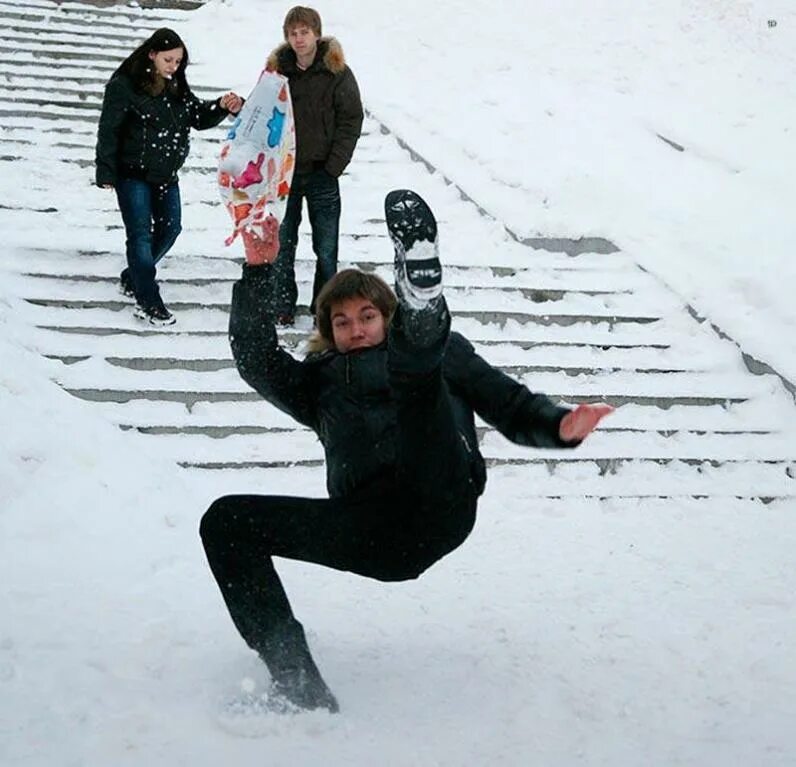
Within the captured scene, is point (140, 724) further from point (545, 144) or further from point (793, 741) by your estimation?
point (545, 144)

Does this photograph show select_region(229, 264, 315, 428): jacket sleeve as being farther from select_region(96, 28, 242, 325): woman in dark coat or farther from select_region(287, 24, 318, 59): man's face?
select_region(287, 24, 318, 59): man's face

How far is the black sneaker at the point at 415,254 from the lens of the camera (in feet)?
8.22

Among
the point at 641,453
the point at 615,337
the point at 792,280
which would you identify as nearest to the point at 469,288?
the point at 615,337

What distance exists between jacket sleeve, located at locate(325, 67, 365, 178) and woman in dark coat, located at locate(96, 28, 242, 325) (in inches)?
22.4

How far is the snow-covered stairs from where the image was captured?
18.2ft

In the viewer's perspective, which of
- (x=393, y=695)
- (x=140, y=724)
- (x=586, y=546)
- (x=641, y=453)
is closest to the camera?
(x=140, y=724)

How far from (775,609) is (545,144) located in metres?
7.30

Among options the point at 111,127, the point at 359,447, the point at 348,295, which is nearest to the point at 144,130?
the point at 111,127

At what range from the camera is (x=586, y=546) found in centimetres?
487

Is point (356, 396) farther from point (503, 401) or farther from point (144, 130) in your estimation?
point (144, 130)

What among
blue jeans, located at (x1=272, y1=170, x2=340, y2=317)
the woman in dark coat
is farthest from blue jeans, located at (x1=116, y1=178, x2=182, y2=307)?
blue jeans, located at (x1=272, y1=170, x2=340, y2=317)

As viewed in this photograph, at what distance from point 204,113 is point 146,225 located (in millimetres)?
718

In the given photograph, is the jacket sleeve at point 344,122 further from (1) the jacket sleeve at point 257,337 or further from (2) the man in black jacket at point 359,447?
(1) the jacket sleeve at point 257,337

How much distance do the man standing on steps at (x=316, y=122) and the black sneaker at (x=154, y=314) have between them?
66 centimetres
